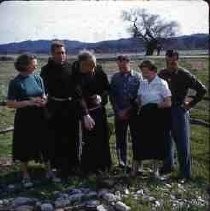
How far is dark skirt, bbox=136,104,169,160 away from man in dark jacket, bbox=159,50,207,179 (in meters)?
0.14

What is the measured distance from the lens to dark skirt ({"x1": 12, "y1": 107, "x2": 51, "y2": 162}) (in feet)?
21.9

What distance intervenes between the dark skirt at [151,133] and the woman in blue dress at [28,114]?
3.91 ft

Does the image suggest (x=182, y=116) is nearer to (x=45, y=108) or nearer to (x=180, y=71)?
(x=180, y=71)

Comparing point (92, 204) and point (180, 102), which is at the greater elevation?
point (180, 102)

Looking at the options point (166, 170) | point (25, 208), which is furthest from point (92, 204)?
point (166, 170)

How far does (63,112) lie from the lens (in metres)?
6.81

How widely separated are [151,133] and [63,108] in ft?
3.83

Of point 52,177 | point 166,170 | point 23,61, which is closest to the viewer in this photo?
point 23,61

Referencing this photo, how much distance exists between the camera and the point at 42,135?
684cm

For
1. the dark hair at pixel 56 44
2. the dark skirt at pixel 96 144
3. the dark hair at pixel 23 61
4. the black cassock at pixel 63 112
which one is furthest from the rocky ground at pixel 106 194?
the dark hair at pixel 56 44

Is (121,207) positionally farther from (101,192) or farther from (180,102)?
(180,102)

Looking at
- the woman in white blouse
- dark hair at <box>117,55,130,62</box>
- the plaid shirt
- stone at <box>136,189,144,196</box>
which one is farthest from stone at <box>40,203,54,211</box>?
dark hair at <box>117,55,130,62</box>

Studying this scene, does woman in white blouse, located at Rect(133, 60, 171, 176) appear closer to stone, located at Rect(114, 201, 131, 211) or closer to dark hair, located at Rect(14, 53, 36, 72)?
stone, located at Rect(114, 201, 131, 211)

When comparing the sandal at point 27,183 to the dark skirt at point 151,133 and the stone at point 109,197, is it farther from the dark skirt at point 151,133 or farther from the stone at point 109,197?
the dark skirt at point 151,133
